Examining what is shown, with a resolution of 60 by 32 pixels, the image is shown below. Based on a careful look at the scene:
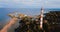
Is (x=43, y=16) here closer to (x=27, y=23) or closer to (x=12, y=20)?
(x=27, y=23)

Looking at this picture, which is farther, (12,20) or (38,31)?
(12,20)

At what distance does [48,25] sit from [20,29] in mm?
856

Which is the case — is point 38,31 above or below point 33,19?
below

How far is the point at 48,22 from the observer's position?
5.20m

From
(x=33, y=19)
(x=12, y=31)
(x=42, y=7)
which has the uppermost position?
(x=42, y=7)

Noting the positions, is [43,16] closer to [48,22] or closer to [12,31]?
[48,22]

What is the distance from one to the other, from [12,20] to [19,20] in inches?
8.7

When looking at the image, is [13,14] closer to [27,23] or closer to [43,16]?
[27,23]

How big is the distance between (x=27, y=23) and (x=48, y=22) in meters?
0.65

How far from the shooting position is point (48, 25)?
203 inches

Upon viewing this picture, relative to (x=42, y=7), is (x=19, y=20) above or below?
below

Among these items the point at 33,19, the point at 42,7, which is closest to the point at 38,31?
the point at 33,19

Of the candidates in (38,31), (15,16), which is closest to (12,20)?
(15,16)

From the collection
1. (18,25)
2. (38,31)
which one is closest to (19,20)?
(18,25)
